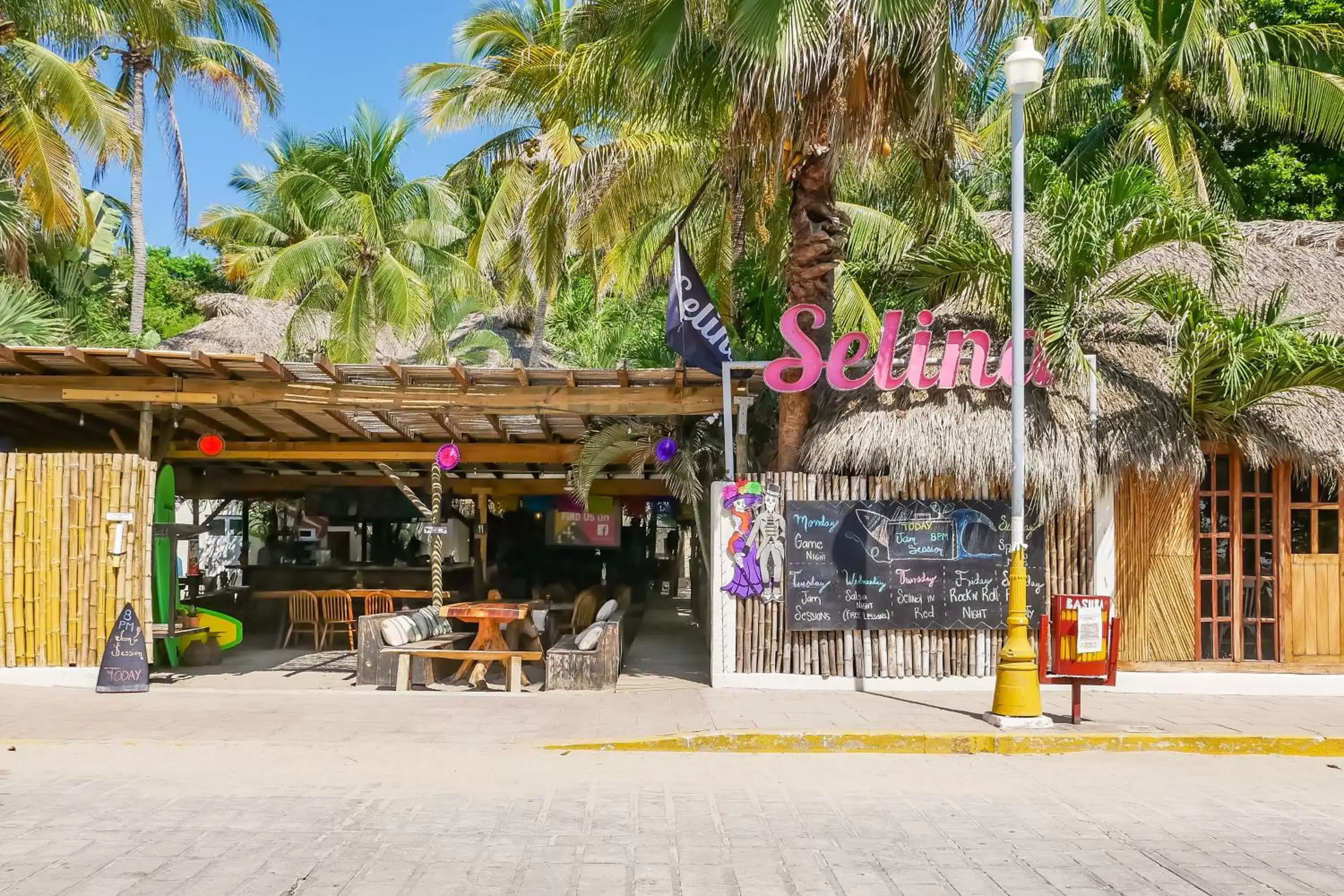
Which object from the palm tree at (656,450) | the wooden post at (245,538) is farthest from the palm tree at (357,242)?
the palm tree at (656,450)

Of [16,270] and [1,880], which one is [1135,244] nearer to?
[1,880]

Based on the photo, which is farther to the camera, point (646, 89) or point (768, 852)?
point (646, 89)

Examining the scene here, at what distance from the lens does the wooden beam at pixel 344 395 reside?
39.1 feet

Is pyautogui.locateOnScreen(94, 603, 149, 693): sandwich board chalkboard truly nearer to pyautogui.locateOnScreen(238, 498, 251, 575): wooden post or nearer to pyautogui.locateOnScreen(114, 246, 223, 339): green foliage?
pyautogui.locateOnScreen(238, 498, 251, 575): wooden post

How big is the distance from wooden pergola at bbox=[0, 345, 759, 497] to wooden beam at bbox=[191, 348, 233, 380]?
24 millimetres

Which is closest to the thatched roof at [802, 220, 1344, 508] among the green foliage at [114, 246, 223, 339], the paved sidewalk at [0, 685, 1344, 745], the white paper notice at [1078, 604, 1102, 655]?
the white paper notice at [1078, 604, 1102, 655]

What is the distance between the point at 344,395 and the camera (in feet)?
39.2

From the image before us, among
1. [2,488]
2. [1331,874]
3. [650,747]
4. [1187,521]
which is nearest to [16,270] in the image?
[2,488]

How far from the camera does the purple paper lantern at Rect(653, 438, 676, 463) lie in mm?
13039

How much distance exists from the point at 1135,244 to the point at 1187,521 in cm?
307

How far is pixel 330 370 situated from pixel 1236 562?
988 centimetres

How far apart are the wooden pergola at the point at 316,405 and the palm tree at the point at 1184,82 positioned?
1189 centimetres

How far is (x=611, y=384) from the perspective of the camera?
39.4 feet

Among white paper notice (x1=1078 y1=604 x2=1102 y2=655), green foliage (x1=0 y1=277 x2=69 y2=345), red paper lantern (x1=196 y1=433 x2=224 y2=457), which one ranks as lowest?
white paper notice (x1=1078 y1=604 x2=1102 y2=655)
